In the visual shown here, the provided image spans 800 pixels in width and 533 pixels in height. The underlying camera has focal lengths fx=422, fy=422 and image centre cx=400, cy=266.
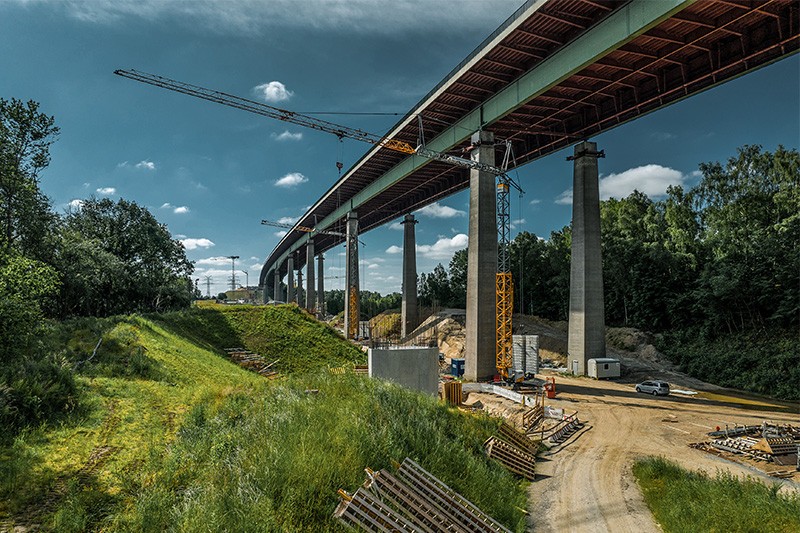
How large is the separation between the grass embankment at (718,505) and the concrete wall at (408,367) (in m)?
12.9

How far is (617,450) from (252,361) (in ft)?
77.1

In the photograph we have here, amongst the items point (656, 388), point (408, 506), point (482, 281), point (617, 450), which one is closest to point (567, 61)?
point (482, 281)

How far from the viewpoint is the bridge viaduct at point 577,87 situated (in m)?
26.2

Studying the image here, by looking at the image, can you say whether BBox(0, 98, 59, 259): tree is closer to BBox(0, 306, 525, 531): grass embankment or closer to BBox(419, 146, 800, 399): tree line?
BBox(0, 306, 525, 531): grass embankment

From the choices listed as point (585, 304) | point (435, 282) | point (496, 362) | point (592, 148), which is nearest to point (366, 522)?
point (496, 362)

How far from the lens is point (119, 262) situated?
4244cm

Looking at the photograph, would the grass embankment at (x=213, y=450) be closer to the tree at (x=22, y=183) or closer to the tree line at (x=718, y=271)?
the tree at (x=22, y=183)

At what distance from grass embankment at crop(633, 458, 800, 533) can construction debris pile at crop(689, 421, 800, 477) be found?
5202 millimetres

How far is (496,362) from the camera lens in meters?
36.9

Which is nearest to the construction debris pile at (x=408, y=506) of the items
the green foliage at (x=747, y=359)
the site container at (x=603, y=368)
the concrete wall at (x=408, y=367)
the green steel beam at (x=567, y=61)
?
the concrete wall at (x=408, y=367)

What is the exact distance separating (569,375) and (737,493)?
95.4 ft

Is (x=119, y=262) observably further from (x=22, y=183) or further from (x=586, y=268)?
(x=586, y=268)

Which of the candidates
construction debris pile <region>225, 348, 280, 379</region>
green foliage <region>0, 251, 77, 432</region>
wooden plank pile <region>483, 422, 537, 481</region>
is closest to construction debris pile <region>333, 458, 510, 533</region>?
wooden plank pile <region>483, 422, 537, 481</region>

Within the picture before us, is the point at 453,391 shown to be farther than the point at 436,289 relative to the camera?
No
